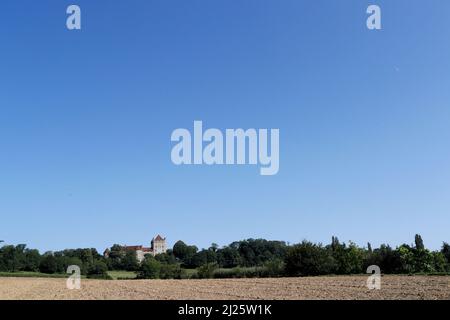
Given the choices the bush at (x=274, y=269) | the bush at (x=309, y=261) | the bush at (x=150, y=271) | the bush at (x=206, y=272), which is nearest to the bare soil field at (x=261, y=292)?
the bush at (x=309, y=261)

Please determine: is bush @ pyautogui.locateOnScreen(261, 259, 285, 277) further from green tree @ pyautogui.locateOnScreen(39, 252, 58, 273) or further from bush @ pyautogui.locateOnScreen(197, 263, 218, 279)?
green tree @ pyautogui.locateOnScreen(39, 252, 58, 273)

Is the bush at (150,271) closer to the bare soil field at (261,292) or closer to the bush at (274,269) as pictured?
the bush at (274,269)

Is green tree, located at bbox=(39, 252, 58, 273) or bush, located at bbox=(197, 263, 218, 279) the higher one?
bush, located at bbox=(197, 263, 218, 279)

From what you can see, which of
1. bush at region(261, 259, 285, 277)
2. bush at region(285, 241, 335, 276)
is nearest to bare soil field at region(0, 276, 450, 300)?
bush at region(285, 241, 335, 276)

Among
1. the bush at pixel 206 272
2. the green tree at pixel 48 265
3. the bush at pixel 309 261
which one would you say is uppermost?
the bush at pixel 309 261

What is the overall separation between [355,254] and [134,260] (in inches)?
Result: 2755

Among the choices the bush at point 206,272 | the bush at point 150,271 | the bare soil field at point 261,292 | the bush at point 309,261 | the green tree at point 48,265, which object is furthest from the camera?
the green tree at point 48,265

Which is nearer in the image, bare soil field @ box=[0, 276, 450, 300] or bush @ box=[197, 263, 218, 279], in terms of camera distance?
bare soil field @ box=[0, 276, 450, 300]

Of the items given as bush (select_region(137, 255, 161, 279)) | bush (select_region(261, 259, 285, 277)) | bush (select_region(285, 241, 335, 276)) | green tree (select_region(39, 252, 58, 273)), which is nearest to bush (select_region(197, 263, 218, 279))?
bush (select_region(261, 259, 285, 277))

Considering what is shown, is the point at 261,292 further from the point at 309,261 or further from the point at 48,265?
the point at 48,265

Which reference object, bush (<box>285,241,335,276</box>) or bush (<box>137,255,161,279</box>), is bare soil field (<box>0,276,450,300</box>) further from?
bush (<box>137,255,161,279</box>)

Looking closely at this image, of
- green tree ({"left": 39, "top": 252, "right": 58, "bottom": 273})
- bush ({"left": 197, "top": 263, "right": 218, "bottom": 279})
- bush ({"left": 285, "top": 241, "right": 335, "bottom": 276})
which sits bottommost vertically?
green tree ({"left": 39, "top": 252, "right": 58, "bottom": 273})

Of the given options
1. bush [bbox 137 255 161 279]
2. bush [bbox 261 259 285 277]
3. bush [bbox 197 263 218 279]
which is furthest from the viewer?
bush [bbox 137 255 161 279]

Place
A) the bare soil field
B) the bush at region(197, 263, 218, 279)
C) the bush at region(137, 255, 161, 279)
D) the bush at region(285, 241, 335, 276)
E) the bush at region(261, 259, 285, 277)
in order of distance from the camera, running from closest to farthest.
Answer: the bare soil field, the bush at region(285, 241, 335, 276), the bush at region(261, 259, 285, 277), the bush at region(197, 263, 218, 279), the bush at region(137, 255, 161, 279)
